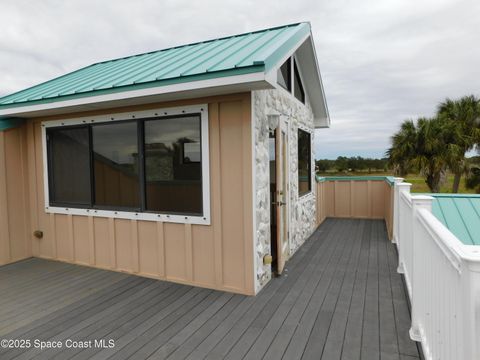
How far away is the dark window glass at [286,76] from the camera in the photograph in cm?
489

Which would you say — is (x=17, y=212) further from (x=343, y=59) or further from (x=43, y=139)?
(x=343, y=59)

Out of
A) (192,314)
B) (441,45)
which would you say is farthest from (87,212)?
(441,45)

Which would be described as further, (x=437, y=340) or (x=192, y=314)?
(x=192, y=314)

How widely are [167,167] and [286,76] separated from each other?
104 inches

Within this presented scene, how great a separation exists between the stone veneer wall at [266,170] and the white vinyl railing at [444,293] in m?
1.64

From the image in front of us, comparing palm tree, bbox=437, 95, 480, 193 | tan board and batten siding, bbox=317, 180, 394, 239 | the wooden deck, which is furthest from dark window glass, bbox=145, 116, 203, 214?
palm tree, bbox=437, 95, 480, 193

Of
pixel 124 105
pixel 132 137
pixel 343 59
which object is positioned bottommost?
pixel 132 137

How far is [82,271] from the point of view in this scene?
4.41m

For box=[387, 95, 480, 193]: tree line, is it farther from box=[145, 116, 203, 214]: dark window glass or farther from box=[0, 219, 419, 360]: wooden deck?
box=[145, 116, 203, 214]: dark window glass

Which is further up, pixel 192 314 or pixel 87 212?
pixel 87 212

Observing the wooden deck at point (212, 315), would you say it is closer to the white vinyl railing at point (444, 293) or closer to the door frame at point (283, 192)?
the door frame at point (283, 192)

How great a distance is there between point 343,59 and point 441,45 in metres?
3.31

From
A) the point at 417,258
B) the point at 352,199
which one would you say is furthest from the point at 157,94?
the point at 352,199

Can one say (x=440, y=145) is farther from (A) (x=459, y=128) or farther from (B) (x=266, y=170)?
(B) (x=266, y=170)
